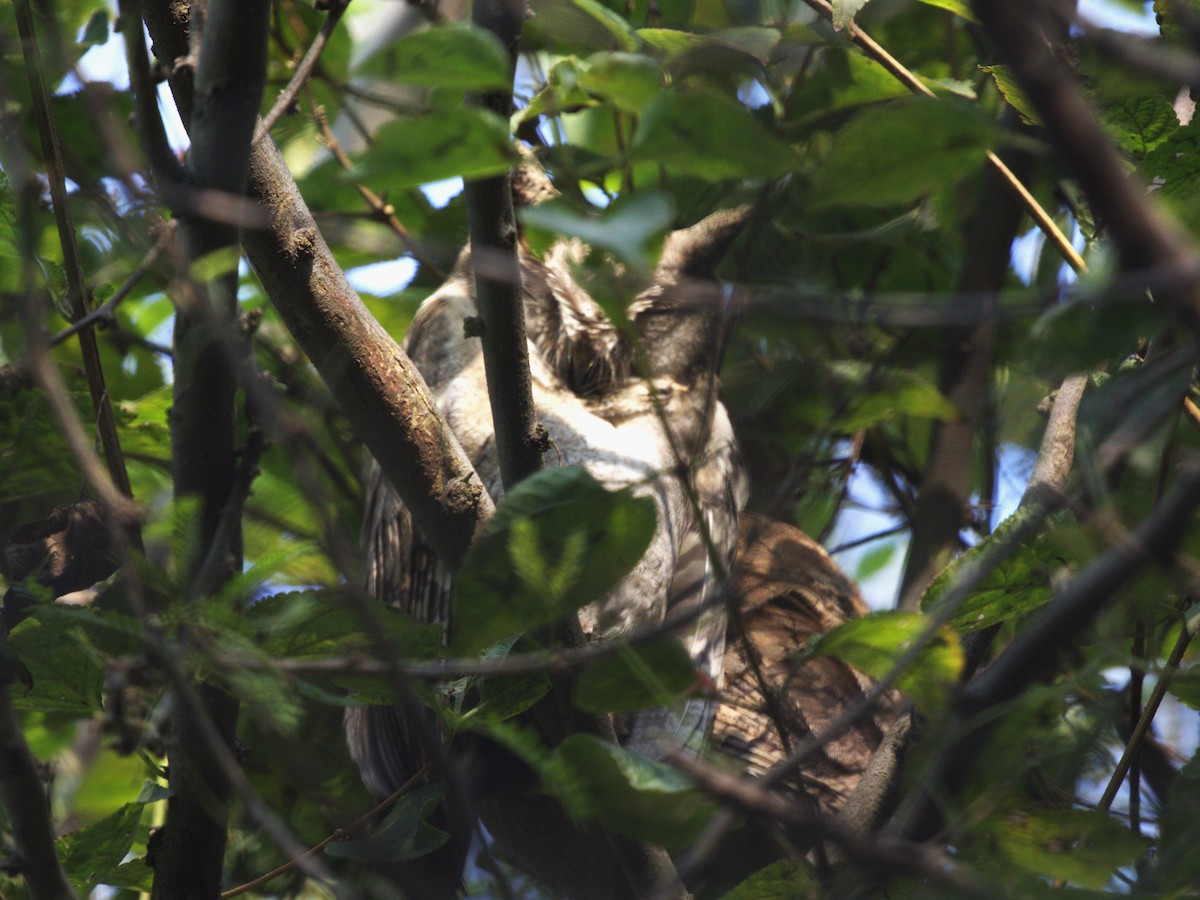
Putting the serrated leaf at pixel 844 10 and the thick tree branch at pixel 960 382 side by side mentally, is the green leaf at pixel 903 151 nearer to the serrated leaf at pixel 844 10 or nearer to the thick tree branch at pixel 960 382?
the serrated leaf at pixel 844 10

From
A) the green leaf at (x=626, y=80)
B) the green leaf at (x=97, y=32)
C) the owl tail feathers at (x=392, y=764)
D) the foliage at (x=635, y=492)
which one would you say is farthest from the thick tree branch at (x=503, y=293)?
the green leaf at (x=97, y=32)

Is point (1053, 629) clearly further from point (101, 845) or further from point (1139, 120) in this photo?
point (101, 845)

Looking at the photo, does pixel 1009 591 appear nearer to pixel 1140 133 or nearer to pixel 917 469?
pixel 1140 133

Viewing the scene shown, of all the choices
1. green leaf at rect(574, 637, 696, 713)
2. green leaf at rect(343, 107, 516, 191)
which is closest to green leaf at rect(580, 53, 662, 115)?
green leaf at rect(343, 107, 516, 191)

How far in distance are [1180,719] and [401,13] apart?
6.81 ft

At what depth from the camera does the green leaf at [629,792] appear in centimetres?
74

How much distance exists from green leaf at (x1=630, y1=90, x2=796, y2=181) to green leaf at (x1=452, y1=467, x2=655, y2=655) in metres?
0.26

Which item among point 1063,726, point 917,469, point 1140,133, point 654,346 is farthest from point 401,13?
point 1063,726

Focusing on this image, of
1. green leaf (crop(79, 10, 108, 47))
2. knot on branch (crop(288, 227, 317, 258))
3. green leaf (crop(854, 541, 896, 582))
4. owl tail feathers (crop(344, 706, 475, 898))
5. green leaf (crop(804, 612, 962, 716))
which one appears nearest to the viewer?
green leaf (crop(804, 612, 962, 716))

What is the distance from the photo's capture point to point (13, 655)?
99 centimetres

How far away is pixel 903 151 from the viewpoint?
70 centimetres

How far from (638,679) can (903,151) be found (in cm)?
44

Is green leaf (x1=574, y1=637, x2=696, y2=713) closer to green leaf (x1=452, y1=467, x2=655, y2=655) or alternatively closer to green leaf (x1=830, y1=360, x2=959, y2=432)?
green leaf (x1=452, y1=467, x2=655, y2=655)

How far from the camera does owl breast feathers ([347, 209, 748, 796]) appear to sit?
177cm
